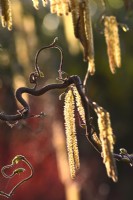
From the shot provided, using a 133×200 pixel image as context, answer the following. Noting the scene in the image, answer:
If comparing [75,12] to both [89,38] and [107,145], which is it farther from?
[107,145]

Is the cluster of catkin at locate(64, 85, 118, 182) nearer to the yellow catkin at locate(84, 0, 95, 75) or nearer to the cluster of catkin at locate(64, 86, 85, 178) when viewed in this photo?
the cluster of catkin at locate(64, 86, 85, 178)

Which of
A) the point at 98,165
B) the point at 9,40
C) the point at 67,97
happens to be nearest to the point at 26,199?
the point at 98,165

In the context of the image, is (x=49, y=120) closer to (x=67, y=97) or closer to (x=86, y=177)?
(x=86, y=177)

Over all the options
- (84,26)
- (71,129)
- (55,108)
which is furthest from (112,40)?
(55,108)

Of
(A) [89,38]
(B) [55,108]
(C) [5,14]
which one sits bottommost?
(A) [89,38]

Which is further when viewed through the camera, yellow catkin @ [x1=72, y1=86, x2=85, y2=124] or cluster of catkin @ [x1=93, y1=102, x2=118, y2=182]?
yellow catkin @ [x1=72, y1=86, x2=85, y2=124]

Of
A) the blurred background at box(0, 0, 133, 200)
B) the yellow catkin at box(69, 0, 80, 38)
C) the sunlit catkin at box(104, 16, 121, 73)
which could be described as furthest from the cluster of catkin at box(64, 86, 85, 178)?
the blurred background at box(0, 0, 133, 200)

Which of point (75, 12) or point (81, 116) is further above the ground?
point (75, 12)

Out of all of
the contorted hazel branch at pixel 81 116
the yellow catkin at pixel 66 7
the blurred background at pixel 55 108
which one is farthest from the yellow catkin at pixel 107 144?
the blurred background at pixel 55 108
